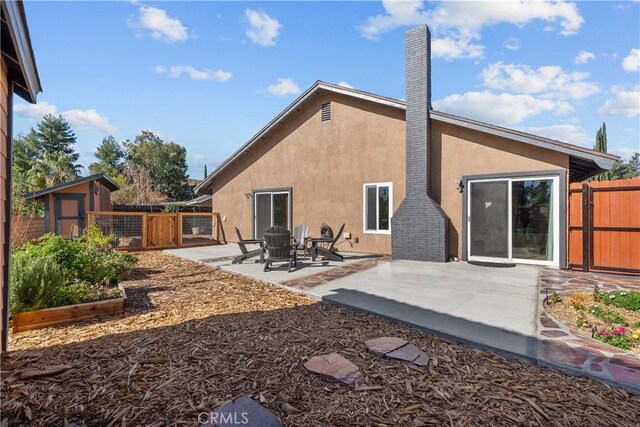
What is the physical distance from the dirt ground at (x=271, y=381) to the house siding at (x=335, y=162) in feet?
22.6

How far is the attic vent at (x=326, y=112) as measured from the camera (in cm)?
1173

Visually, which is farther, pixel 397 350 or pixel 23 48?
pixel 397 350

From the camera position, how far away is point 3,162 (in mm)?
3092

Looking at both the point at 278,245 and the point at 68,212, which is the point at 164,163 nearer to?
the point at 68,212

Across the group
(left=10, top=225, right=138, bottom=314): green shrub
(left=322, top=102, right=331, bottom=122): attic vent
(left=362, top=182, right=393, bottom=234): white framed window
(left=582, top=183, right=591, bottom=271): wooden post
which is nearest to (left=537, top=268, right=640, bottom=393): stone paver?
(left=582, top=183, right=591, bottom=271): wooden post

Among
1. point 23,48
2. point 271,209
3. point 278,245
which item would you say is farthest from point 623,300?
point 271,209

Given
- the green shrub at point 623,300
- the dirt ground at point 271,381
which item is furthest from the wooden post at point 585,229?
the dirt ground at point 271,381

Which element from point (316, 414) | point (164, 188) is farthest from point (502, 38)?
point (164, 188)

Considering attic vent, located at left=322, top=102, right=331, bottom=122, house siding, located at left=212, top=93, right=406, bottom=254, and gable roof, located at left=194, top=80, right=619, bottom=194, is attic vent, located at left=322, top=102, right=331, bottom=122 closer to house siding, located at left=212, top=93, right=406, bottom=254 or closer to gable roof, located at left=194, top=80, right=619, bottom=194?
house siding, located at left=212, top=93, right=406, bottom=254

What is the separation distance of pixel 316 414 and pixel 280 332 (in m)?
1.59

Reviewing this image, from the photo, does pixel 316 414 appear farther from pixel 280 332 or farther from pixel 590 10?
pixel 590 10

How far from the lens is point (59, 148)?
40719mm

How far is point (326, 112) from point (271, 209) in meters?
4.60

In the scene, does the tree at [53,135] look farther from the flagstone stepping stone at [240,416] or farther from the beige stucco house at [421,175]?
the flagstone stepping stone at [240,416]
